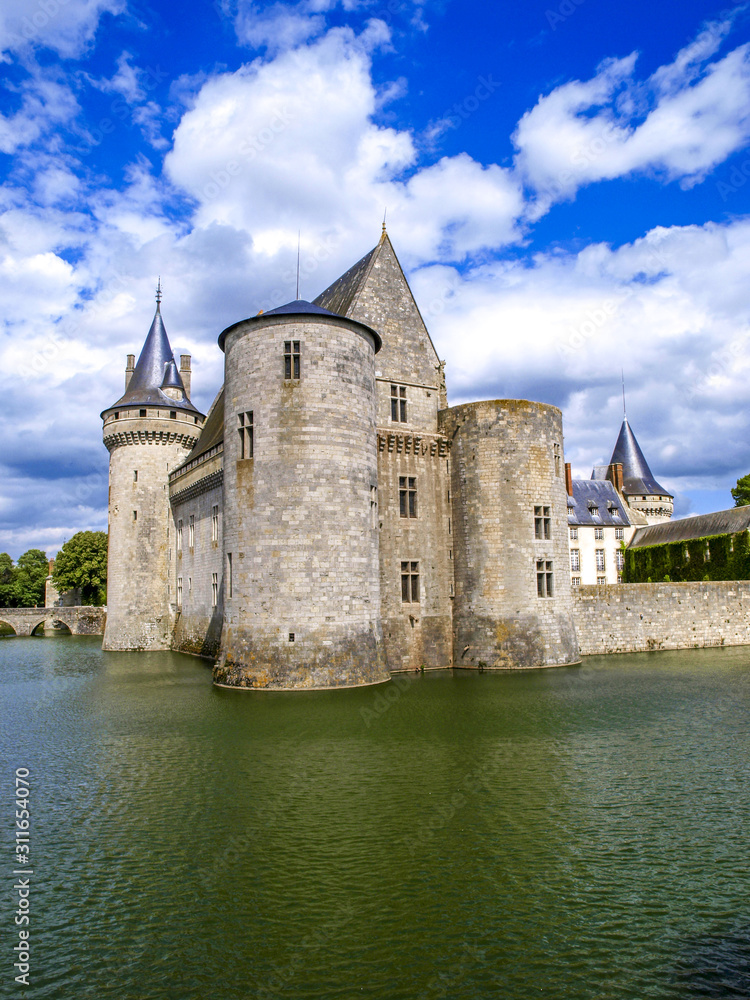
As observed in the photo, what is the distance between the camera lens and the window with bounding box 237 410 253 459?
19953 millimetres

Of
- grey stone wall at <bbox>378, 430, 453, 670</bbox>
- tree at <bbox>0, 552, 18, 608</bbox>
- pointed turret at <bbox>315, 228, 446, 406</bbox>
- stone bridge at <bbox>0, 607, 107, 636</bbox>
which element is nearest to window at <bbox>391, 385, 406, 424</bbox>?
pointed turret at <bbox>315, 228, 446, 406</bbox>

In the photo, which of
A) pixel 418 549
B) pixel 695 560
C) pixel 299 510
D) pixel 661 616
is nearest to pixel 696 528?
pixel 695 560

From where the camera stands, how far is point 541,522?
23.6m

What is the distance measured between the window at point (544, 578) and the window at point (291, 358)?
1056cm

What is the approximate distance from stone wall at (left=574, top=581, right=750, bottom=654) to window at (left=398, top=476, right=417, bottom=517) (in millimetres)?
7858

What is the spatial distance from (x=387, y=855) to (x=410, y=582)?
1577 cm

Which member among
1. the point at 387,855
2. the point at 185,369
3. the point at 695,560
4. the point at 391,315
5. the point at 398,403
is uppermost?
the point at 185,369

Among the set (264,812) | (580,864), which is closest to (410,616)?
(264,812)

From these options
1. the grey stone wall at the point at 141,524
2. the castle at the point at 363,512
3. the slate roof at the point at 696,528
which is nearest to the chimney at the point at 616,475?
the slate roof at the point at 696,528

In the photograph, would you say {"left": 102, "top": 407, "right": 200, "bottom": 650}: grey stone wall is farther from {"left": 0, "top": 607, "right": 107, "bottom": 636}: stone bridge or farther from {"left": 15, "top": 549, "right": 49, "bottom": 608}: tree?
{"left": 15, "top": 549, "right": 49, "bottom": 608}: tree

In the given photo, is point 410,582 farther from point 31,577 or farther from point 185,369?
point 31,577

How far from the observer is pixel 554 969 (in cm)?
537

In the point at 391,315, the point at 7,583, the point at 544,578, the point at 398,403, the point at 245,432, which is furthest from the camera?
the point at 7,583

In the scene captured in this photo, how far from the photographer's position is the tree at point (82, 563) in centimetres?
5634
